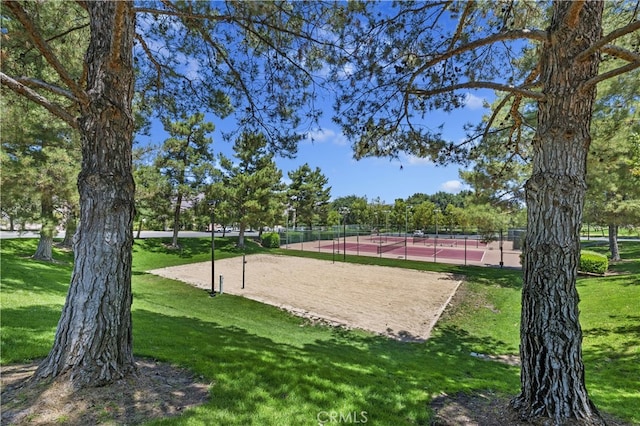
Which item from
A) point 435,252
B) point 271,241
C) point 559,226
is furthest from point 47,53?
point 271,241

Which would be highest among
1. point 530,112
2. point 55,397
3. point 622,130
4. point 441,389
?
point 530,112

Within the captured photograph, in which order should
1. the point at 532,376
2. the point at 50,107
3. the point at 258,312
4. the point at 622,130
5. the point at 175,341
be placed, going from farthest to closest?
the point at 258,312
the point at 622,130
the point at 175,341
the point at 50,107
the point at 532,376

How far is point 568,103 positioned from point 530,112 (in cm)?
691

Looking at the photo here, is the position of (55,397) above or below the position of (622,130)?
below

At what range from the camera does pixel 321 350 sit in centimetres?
494

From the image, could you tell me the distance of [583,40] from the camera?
2367 mm

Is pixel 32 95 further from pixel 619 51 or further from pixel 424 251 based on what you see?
pixel 424 251

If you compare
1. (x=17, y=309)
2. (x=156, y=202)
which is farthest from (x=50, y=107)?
(x=156, y=202)

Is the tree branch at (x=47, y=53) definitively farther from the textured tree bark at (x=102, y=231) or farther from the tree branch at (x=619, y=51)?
the tree branch at (x=619, y=51)

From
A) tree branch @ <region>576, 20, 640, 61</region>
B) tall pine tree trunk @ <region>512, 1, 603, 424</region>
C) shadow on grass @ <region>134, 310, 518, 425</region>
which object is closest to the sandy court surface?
shadow on grass @ <region>134, 310, 518, 425</region>

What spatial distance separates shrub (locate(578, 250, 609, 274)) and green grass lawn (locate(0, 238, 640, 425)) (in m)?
1.76

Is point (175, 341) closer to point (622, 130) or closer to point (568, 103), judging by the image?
point (568, 103)

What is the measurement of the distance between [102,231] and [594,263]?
51.3ft

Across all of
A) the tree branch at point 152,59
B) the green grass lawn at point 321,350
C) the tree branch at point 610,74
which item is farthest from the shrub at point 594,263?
the tree branch at point 152,59
